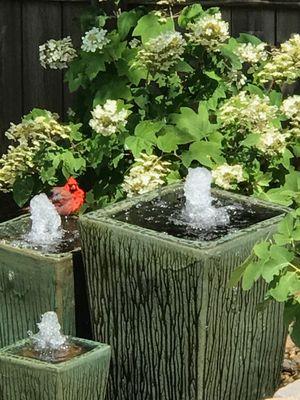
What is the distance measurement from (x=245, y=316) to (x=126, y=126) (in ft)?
5.18

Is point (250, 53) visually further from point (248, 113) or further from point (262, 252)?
point (262, 252)

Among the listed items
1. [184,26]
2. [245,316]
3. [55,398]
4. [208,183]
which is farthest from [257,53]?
[55,398]

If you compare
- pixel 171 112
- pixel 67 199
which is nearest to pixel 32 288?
pixel 67 199

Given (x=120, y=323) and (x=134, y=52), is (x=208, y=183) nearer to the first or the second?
(x=120, y=323)

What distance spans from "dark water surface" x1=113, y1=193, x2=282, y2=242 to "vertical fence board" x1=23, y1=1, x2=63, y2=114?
8.22 ft

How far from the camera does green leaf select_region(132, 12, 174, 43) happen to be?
246 inches

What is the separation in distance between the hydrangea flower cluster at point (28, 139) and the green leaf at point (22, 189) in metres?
0.04

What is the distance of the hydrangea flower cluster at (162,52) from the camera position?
5.88 m

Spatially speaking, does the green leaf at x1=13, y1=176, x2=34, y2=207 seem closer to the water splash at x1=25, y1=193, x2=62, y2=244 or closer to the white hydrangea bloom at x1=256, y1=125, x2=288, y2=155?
the water splash at x1=25, y1=193, x2=62, y2=244

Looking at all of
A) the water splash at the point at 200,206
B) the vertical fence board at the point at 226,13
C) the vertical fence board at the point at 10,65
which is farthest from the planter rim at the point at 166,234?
the vertical fence board at the point at 10,65

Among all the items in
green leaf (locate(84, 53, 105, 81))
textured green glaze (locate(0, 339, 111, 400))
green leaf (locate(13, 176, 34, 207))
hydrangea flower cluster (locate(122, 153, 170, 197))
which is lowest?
textured green glaze (locate(0, 339, 111, 400))

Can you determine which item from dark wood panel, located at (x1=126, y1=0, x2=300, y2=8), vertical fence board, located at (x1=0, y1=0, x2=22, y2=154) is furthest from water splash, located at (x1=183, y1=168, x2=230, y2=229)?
vertical fence board, located at (x1=0, y1=0, x2=22, y2=154)

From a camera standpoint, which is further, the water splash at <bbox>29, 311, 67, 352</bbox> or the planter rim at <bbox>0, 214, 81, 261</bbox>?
the planter rim at <bbox>0, 214, 81, 261</bbox>

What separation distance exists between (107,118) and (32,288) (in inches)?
48.1
